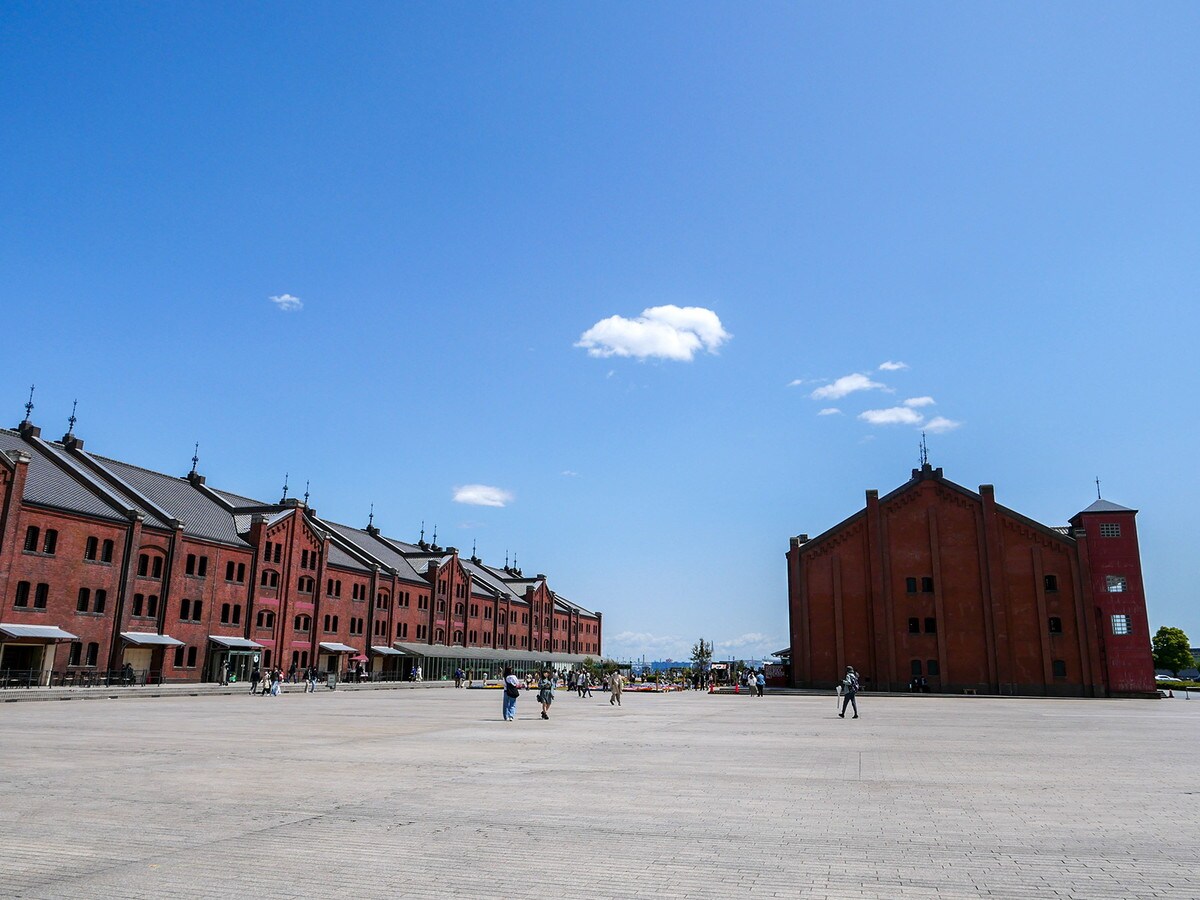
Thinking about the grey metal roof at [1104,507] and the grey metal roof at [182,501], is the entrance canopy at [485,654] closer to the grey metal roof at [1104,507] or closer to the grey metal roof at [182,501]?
the grey metal roof at [182,501]

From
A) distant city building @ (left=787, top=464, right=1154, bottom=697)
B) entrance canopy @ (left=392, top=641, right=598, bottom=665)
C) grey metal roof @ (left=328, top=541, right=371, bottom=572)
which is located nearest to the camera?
distant city building @ (left=787, top=464, right=1154, bottom=697)

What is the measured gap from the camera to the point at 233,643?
55.6 m

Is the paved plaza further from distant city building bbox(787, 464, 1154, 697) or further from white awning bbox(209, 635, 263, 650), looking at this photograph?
distant city building bbox(787, 464, 1154, 697)

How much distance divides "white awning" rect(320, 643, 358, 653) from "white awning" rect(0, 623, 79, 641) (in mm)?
22295

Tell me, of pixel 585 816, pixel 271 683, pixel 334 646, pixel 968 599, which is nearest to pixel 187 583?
pixel 271 683

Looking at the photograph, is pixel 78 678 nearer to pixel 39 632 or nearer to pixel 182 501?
pixel 39 632

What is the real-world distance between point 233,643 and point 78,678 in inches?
436

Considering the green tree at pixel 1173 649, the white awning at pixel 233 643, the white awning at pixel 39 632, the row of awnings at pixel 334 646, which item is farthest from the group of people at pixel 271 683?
the green tree at pixel 1173 649

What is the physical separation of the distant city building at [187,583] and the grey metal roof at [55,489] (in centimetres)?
11

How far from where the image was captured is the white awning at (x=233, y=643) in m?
55.1

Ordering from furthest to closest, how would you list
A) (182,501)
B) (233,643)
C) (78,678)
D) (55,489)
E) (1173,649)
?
(1173,649), (182,501), (233,643), (55,489), (78,678)

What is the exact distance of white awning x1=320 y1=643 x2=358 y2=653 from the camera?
66062 millimetres

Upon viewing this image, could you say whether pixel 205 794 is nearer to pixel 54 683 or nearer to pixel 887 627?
pixel 54 683

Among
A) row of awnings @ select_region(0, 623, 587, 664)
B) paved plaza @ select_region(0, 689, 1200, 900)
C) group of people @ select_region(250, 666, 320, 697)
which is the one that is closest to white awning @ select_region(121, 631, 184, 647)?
row of awnings @ select_region(0, 623, 587, 664)
